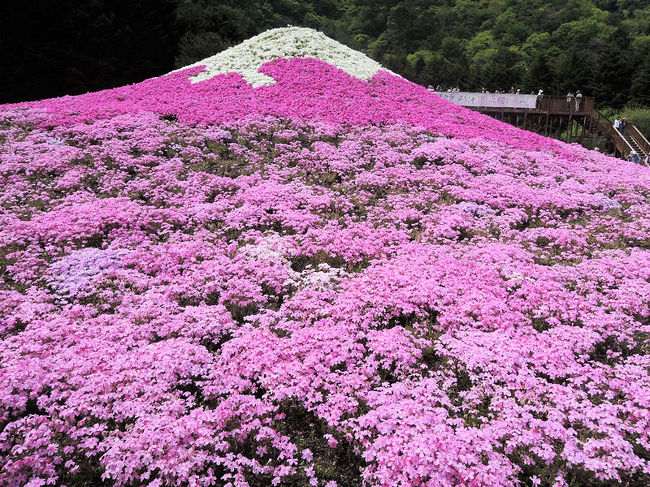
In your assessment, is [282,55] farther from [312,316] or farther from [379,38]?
[379,38]

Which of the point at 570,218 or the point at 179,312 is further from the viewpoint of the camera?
the point at 570,218

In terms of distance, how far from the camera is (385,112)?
22625 mm

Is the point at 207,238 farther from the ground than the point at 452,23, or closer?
closer

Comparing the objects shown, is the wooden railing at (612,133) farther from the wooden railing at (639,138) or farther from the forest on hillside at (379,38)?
the forest on hillside at (379,38)

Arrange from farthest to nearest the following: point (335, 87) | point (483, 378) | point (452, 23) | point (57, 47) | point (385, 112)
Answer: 1. point (452, 23)
2. point (57, 47)
3. point (335, 87)
4. point (385, 112)
5. point (483, 378)

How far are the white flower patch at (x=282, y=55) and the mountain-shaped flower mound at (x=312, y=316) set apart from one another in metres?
11.4

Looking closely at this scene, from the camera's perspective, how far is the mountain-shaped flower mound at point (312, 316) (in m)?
5.54

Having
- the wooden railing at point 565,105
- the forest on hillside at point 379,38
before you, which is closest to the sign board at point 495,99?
the wooden railing at point 565,105

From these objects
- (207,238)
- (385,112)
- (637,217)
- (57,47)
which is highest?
→ (57,47)

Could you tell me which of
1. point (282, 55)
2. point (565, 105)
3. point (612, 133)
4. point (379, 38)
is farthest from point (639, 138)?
point (379, 38)

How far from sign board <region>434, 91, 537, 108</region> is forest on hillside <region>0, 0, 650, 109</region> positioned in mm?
21412

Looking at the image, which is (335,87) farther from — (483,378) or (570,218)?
(483,378)

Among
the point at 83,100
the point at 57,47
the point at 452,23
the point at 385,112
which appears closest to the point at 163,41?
the point at 57,47

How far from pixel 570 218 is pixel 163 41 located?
43.7m
